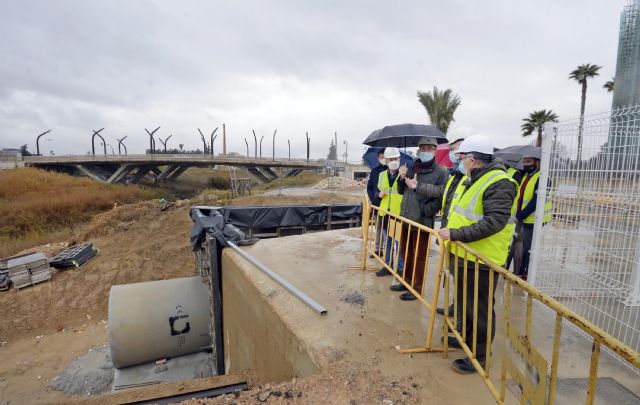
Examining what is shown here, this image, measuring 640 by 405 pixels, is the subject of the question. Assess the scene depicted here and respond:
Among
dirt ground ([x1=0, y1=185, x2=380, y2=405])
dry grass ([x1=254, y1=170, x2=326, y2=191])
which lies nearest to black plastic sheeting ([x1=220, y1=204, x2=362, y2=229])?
dirt ground ([x1=0, y1=185, x2=380, y2=405])

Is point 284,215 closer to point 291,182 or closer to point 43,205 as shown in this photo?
point 43,205

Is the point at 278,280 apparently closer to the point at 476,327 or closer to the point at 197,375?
the point at 476,327

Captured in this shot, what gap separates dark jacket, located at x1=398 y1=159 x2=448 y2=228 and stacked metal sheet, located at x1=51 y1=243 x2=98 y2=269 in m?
12.7

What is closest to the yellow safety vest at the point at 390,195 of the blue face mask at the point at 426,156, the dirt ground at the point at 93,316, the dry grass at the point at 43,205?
the blue face mask at the point at 426,156

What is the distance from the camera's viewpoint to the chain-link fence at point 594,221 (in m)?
3.09

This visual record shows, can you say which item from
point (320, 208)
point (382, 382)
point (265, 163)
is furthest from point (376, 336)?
point (265, 163)

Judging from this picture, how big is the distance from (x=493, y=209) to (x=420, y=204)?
1.74 m

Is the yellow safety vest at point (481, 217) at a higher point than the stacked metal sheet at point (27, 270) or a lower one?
higher

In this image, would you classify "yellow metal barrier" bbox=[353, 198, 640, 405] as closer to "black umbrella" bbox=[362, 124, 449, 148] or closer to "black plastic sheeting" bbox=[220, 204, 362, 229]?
"black umbrella" bbox=[362, 124, 449, 148]

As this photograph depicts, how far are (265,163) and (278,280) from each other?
36919 millimetres

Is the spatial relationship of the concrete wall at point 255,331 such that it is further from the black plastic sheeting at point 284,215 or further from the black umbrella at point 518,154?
the black plastic sheeting at point 284,215

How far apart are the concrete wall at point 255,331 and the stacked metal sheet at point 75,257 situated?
885cm

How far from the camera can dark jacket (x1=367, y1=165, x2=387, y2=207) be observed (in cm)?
520

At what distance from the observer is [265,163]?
4053 cm
